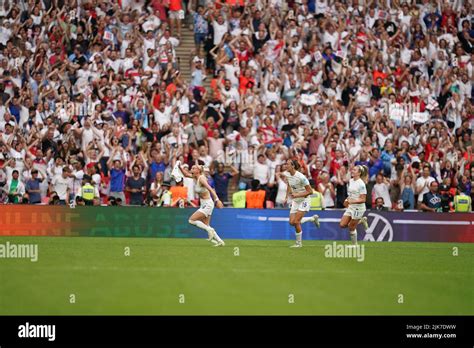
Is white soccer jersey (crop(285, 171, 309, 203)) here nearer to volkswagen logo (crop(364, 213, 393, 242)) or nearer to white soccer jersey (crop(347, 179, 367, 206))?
white soccer jersey (crop(347, 179, 367, 206))

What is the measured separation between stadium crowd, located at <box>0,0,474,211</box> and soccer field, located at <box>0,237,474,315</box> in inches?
152

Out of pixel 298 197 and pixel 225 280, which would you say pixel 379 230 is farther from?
pixel 225 280

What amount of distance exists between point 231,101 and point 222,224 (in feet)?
15.8

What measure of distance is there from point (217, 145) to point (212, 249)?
6.92 metres

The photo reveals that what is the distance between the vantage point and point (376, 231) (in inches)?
1228

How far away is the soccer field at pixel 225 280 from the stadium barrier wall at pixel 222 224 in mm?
851

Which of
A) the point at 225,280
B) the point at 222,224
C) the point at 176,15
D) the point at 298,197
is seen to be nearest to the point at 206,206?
the point at 298,197

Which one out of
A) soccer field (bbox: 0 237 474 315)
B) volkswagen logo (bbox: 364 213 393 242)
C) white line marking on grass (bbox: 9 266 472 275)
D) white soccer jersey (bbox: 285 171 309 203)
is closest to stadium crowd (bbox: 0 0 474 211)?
volkswagen logo (bbox: 364 213 393 242)

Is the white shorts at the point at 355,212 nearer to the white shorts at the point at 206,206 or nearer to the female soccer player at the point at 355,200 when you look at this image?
the female soccer player at the point at 355,200

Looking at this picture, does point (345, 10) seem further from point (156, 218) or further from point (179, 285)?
point (179, 285)

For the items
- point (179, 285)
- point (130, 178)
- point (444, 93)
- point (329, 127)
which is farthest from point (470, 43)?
point (179, 285)

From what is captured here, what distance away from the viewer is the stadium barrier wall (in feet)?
94.8

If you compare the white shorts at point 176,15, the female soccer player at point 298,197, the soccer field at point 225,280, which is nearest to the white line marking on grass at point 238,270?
the soccer field at point 225,280

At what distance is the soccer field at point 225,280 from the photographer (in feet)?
60.8
